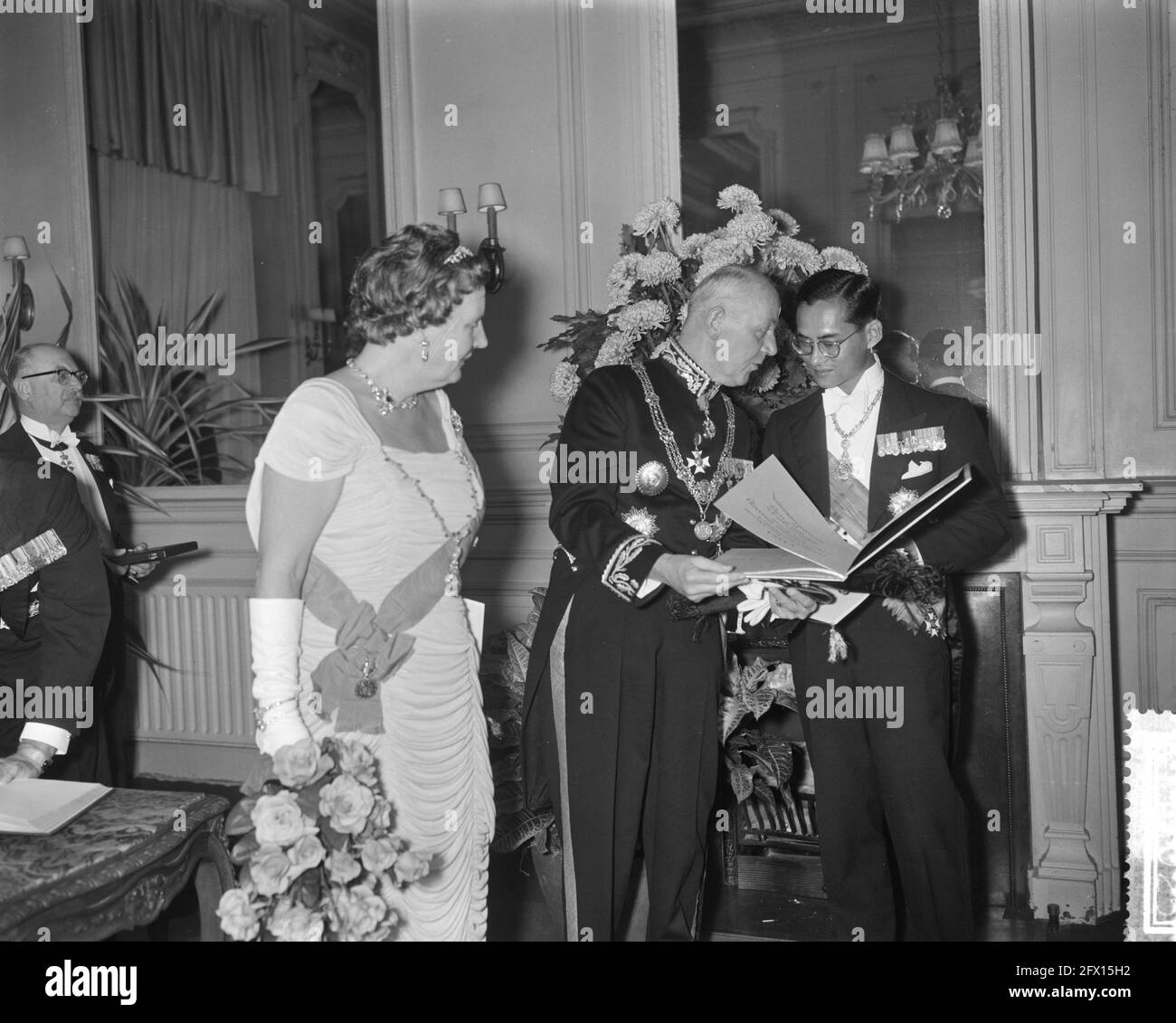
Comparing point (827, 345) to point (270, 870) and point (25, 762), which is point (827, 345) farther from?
point (25, 762)

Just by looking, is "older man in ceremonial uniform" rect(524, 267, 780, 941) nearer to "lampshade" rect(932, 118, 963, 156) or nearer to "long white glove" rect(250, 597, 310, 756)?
"long white glove" rect(250, 597, 310, 756)

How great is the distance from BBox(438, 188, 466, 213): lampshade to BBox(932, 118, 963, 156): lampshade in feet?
4.66

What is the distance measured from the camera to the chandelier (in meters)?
3.23

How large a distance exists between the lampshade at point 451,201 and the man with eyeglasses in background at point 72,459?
1171 millimetres

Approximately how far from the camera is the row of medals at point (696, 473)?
211 centimetres

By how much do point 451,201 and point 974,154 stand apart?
155 cm

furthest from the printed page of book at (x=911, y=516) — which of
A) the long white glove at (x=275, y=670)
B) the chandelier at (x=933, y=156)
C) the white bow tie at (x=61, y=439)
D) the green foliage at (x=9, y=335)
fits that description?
the green foliage at (x=9, y=335)

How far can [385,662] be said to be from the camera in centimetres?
154

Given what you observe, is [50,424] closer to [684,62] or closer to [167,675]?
[167,675]

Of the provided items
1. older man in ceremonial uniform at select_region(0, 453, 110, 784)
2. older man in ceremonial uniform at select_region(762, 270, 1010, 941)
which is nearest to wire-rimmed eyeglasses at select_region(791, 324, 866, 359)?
older man in ceremonial uniform at select_region(762, 270, 1010, 941)

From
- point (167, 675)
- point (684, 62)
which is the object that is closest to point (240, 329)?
point (167, 675)

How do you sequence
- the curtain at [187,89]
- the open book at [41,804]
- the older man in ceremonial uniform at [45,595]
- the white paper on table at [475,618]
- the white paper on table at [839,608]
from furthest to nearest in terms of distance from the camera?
the curtain at [187,89] < the older man in ceremonial uniform at [45,595] < the white paper on table at [839,608] < the white paper on table at [475,618] < the open book at [41,804]

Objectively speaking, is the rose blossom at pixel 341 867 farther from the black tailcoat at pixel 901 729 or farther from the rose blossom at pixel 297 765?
the black tailcoat at pixel 901 729
